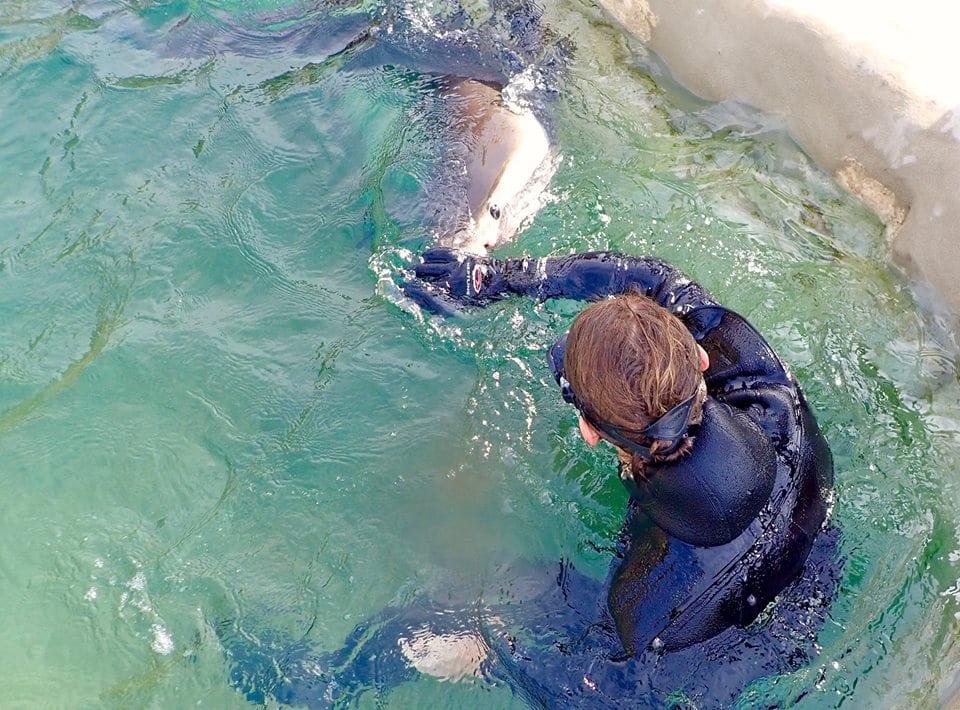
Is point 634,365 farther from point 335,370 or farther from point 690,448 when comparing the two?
point 335,370

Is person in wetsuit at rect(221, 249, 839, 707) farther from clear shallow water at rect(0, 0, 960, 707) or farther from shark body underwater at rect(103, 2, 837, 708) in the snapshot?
clear shallow water at rect(0, 0, 960, 707)

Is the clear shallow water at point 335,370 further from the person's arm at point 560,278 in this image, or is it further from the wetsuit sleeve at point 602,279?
the wetsuit sleeve at point 602,279

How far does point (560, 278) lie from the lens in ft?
9.89

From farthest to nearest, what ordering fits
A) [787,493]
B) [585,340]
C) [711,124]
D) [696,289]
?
[711,124]
[696,289]
[787,493]
[585,340]

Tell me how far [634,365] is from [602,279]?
1053 mm

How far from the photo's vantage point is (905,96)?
3.61m

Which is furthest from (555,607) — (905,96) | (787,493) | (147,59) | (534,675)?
(147,59)

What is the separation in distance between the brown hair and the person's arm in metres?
0.75

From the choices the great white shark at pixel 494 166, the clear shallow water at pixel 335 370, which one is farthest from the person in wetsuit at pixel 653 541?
the great white shark at pixel 494 166

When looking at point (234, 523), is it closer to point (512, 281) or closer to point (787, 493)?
point (512, 281)

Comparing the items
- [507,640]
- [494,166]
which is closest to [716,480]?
[507,640]

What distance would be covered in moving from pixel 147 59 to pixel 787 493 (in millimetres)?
4610

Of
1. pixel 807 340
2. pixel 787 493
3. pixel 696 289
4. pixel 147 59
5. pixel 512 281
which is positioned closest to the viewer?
pixel 787 493

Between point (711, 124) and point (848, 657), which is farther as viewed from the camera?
point (711, 124)
